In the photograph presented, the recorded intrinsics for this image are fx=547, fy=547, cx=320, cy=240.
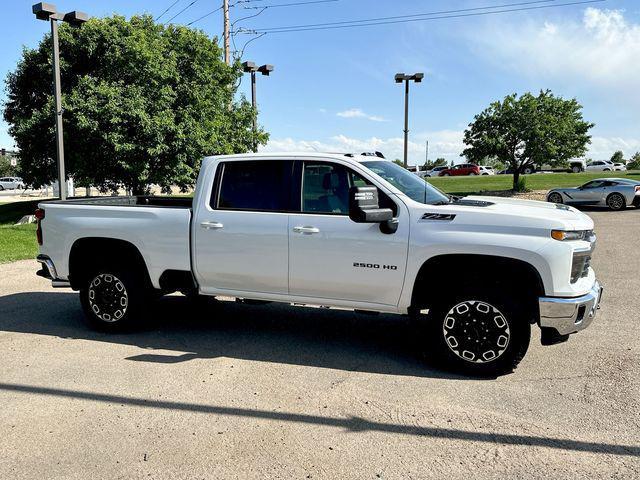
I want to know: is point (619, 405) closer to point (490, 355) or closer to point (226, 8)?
point (490, 355)

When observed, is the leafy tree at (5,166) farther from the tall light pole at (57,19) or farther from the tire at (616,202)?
the tire at (616,202)

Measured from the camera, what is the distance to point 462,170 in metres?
62.3

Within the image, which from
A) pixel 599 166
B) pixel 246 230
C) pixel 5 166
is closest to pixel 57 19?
pixel 246 230

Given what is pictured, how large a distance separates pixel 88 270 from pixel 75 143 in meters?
12.2

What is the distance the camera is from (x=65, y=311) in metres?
7.31

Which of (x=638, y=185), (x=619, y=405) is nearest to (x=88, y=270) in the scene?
(x=619, y=405)

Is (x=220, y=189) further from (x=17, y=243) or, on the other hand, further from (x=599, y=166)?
(x=599, y=166)

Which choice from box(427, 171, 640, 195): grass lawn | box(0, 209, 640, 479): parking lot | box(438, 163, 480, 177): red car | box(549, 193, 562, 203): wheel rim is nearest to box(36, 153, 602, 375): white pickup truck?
box(0, 209, 640, 479): parking lot

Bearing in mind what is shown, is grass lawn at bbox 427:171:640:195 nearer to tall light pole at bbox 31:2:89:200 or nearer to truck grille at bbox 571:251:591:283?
tall light pole at bbox 31:2:89:200

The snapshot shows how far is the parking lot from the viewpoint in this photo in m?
3.39

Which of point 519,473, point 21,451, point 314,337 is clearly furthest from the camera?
point 314,337

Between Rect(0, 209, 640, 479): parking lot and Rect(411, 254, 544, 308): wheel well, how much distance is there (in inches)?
30.4

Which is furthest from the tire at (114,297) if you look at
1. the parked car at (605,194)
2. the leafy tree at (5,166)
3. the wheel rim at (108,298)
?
the leafy tree at (5,166)

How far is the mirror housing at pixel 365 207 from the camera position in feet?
15.0
